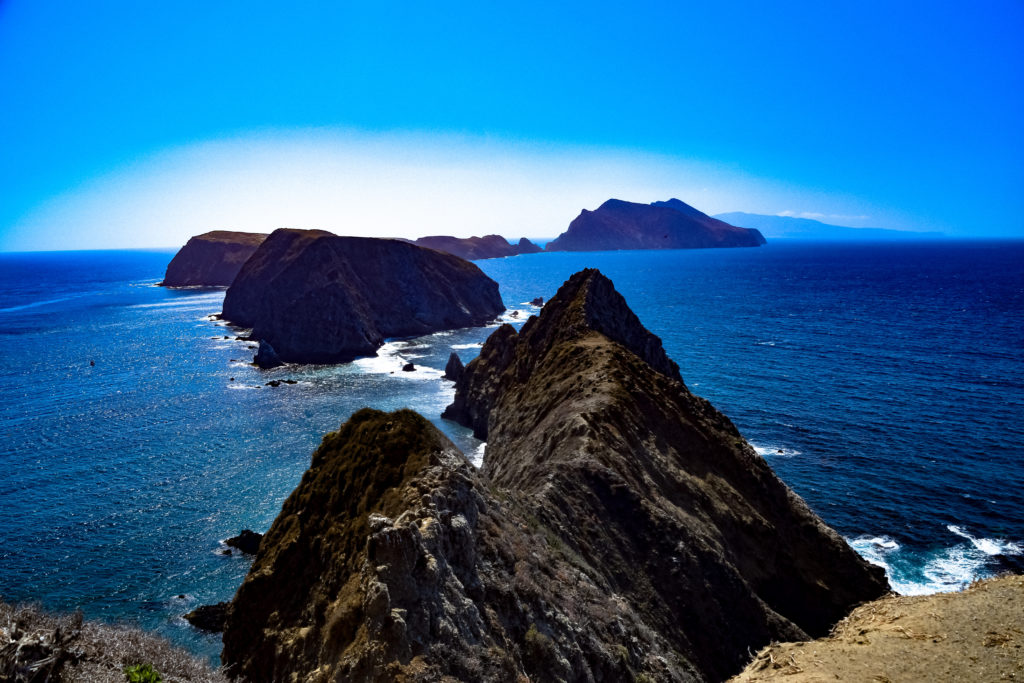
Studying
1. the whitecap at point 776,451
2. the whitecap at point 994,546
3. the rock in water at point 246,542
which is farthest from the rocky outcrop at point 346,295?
the whitecap at point 994,546

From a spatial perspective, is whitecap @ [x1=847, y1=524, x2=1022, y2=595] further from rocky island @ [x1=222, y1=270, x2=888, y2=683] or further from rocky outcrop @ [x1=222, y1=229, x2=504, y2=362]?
rocky outcrop @ [x1=222, y1=229, x2=504, y2=362]

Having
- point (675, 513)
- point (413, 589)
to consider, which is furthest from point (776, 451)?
point (413, 589)

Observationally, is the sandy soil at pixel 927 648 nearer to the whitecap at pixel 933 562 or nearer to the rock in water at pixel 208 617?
the whitecap at pixel 933 562

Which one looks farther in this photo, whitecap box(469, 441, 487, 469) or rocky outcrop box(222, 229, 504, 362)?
rocky outcrop box(222, 229, 504, 362)

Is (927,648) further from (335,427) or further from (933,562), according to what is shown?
(335,427)

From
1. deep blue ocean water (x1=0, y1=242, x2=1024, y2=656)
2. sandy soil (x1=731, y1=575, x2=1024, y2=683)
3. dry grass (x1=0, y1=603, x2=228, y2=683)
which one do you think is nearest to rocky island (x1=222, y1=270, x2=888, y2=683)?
dry grass (x1=0, y1=603, x2=228, y2=683)
